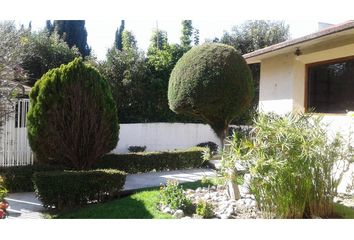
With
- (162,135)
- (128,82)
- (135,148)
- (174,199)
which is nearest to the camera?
(174,199)

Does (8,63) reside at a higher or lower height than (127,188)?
higher

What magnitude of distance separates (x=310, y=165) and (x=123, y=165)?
795 centimetres

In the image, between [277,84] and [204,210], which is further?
[277,84]

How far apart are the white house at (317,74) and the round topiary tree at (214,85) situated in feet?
2.56

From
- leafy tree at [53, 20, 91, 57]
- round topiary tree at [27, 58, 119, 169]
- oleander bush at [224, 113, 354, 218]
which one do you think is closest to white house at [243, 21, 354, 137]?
oleander bush at [224, 113, 354, 218]

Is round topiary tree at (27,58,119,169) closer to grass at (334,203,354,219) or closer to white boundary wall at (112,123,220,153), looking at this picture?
grass at (334,203,354,219)

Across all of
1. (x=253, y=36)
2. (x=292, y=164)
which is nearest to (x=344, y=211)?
(x=292, y=164)

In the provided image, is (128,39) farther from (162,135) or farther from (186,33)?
(162,135)

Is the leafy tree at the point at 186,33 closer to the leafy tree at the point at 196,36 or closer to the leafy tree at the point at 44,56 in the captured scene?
the leafy tree at the point at 196,36

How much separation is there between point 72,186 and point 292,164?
5049 millimetres

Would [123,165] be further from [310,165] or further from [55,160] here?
[310,165]

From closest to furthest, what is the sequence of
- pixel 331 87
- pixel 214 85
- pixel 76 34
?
1. pixel 331 87
2. pixel 214 85
3. pixel 76 34

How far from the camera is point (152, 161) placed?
1386cm
